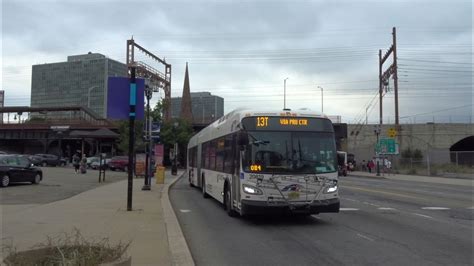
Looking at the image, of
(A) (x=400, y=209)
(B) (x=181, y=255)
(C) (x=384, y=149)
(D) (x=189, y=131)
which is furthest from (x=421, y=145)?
(B) (x=181, y=255)

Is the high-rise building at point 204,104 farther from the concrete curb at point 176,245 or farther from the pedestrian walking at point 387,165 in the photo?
the concrete curb at point 176,245

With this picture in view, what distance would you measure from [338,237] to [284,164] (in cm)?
239

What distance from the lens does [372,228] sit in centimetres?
1225

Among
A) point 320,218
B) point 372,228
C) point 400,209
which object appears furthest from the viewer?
point 400,209

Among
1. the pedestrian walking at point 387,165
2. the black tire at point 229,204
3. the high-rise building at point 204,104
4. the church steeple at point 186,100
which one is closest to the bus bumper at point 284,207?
the black tire at point 229,204

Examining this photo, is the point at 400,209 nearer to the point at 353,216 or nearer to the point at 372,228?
the point at 353,216

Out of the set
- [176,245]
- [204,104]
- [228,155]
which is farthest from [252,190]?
[204,104]

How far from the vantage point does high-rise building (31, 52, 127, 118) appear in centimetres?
8981

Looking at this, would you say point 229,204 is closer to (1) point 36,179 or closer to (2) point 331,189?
(2) point 331,189

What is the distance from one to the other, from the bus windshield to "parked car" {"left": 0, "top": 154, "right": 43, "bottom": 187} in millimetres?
15582

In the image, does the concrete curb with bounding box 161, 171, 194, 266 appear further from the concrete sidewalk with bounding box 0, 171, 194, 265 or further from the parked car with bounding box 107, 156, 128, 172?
the parked car with bounding box 107, 156, 128, 172

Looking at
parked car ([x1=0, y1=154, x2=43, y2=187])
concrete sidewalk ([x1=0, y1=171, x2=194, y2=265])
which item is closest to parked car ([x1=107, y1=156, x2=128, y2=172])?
parked car ([x1=0, y1=154, x2=43, y2=187])

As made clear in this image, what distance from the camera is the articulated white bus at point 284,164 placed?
40.5ft

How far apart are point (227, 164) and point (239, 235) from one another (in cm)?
406
